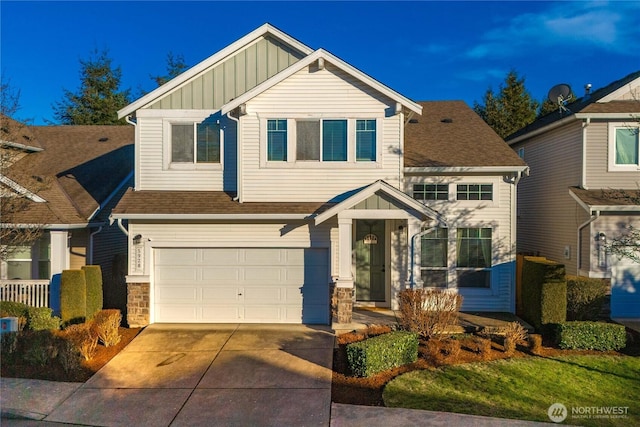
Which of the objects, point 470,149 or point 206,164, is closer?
point 206,164

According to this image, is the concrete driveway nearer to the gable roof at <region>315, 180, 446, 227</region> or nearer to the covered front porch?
the covered front porch

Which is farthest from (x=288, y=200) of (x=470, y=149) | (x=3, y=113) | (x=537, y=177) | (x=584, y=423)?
(x=537, y=177)

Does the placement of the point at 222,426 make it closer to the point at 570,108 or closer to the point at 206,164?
the point at 206,164

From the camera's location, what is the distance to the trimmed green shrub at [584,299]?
1095cm

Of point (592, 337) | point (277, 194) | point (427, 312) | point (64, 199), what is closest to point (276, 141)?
point (277, 194)

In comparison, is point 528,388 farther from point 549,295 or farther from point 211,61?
point 211,61

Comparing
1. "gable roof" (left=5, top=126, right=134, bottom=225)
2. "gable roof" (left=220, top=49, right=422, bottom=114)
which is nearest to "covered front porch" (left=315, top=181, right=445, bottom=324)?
"gable roof" (left=220, top=49, right=422, bottom=114)

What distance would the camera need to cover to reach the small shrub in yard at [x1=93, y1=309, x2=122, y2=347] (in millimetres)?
9352

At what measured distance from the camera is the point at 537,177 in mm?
15430

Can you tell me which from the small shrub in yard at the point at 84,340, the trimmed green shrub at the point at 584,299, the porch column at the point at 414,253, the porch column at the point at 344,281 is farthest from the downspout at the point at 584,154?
the small shrub in yard at the point at 84,340

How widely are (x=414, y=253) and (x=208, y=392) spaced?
245 inches

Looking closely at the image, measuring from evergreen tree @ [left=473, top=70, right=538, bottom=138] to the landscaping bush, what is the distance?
25.0 m

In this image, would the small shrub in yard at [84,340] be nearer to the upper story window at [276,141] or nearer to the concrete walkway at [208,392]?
the concrete walkway at [208,392]

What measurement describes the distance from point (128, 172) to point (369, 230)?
902cm
